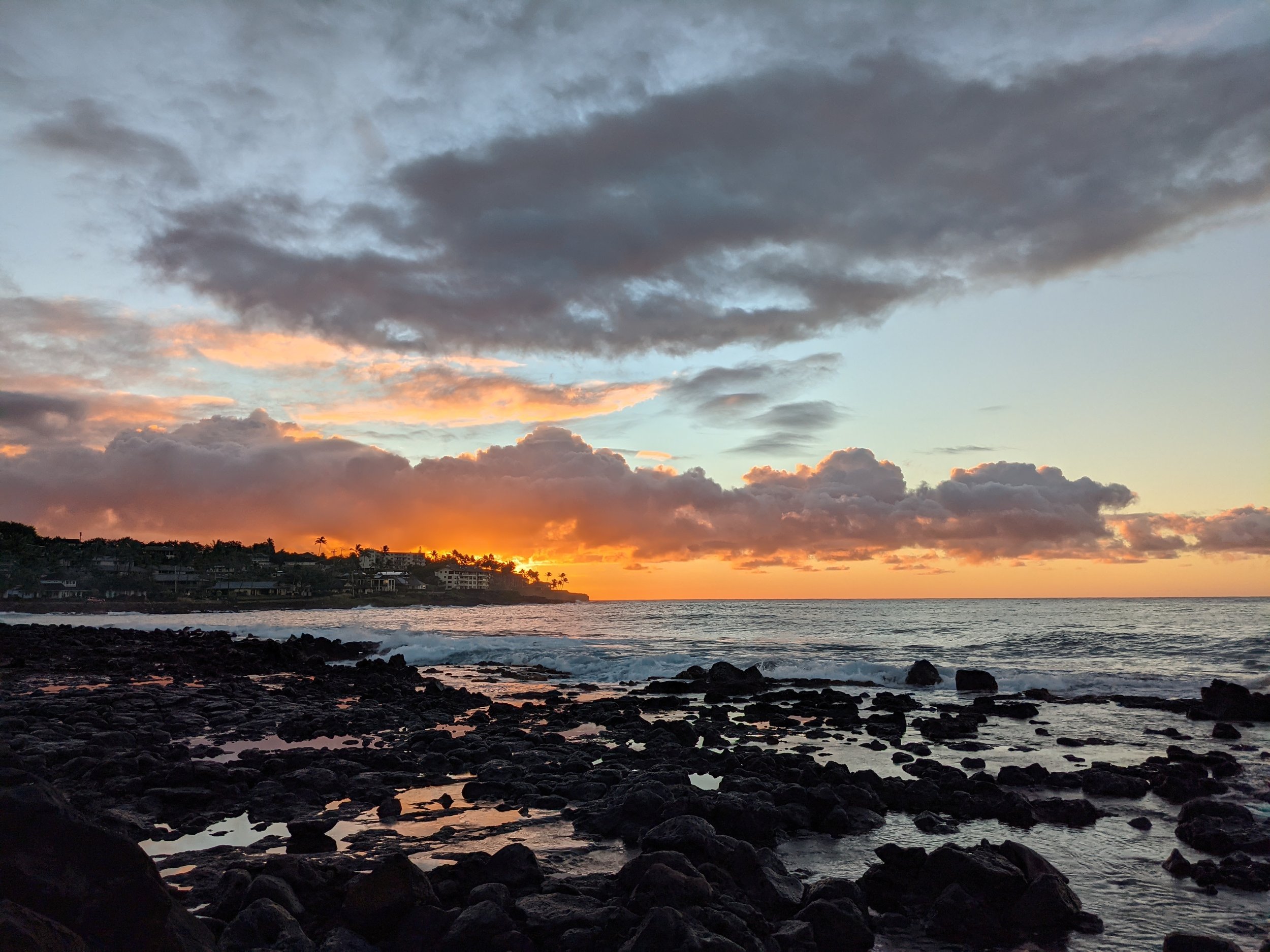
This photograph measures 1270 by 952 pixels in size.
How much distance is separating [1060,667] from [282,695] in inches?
1294

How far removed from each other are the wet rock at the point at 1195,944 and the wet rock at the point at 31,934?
8.21m

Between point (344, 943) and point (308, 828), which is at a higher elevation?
point (344, 943)

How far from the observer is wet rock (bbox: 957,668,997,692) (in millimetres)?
27969

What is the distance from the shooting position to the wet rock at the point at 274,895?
253 inches

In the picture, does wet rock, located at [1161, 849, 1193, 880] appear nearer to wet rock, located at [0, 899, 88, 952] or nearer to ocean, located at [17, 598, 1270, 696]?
wet rock, located at [0, 899, 88, 952]

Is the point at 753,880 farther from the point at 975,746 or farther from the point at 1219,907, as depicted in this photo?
the point at 975,746

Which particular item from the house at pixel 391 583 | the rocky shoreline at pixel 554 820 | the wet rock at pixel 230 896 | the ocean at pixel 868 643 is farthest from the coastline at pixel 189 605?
the wet rock at pixel 230 896

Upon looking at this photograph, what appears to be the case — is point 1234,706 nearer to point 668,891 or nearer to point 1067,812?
point 1067,812

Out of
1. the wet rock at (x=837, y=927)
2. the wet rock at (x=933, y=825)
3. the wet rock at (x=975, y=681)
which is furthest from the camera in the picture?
the wet rock at (x=975, y=681)

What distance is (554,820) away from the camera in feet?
34.0

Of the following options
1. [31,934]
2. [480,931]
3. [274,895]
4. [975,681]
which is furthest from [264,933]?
[975,681]

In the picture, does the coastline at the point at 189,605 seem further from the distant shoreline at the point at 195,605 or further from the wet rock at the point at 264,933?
the wet rock at the point at 264,933

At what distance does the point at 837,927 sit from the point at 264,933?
4.89m

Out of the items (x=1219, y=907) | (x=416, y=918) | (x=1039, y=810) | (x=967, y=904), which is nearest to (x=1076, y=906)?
(x=967, y=904)
